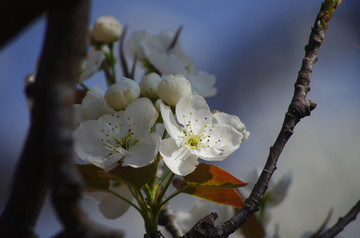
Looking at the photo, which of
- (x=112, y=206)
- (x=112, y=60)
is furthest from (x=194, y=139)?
(x=112, y=60)

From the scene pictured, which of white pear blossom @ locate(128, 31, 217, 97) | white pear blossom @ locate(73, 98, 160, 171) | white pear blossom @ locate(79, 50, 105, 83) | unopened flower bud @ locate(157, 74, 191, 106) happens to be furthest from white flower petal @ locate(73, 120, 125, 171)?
white pear blossom @ locate(128, 31, 217, 97)

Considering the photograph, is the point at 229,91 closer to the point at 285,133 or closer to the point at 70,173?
the point at 285,133

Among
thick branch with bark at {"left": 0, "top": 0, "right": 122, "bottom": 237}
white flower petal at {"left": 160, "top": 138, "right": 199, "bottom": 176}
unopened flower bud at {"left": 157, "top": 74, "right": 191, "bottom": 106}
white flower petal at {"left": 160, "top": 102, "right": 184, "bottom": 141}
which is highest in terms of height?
thick branch with bark at {"left": 0, "top": 0, "right": 122, "bottom": 237}

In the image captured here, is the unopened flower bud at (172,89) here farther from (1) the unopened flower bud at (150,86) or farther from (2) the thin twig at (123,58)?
(2) the thin twig at (123,58)

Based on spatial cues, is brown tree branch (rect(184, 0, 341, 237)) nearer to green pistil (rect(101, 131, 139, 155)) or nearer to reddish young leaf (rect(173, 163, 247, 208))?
reddish young leaf (rect(173, 163, 247, 208))

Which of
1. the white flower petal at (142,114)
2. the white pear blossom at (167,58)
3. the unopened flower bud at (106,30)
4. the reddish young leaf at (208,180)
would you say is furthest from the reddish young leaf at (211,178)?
the unopened flower bud at (106,30)

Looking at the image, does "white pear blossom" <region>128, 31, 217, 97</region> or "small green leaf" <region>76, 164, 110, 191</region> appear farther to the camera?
"white pear blossom" <region>128, 31, 217, 97</region>
